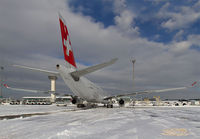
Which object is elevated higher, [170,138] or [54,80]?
[54,80]

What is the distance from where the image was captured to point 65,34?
20.6 metres

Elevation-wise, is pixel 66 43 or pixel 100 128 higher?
pixel 66 43

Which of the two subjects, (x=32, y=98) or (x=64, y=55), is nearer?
(x=64, y=55)

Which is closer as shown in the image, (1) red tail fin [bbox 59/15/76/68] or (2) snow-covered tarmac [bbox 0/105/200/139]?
(2) snow-covered tarmac [bbox 0/105/200/139]

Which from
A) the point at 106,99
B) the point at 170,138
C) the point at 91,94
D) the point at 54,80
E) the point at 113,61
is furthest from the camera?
the point at 54,80

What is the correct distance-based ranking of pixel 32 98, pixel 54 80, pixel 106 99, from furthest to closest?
pixel 32 98 < pixel 54 80 < pixel 106 99

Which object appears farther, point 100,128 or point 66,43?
point 66,43

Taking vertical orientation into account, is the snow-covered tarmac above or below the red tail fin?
below

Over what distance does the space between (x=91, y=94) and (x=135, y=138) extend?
1984 centimetres

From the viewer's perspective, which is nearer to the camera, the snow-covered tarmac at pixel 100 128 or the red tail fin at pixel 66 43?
the snow-covered tarmac at pixel 100 128

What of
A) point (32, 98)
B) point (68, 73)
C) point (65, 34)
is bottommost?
point (32, 98)

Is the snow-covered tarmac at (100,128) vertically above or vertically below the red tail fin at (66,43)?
below

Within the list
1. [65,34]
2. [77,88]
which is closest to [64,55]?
[65,34]

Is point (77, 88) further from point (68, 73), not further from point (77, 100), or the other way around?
point (77, 100)
